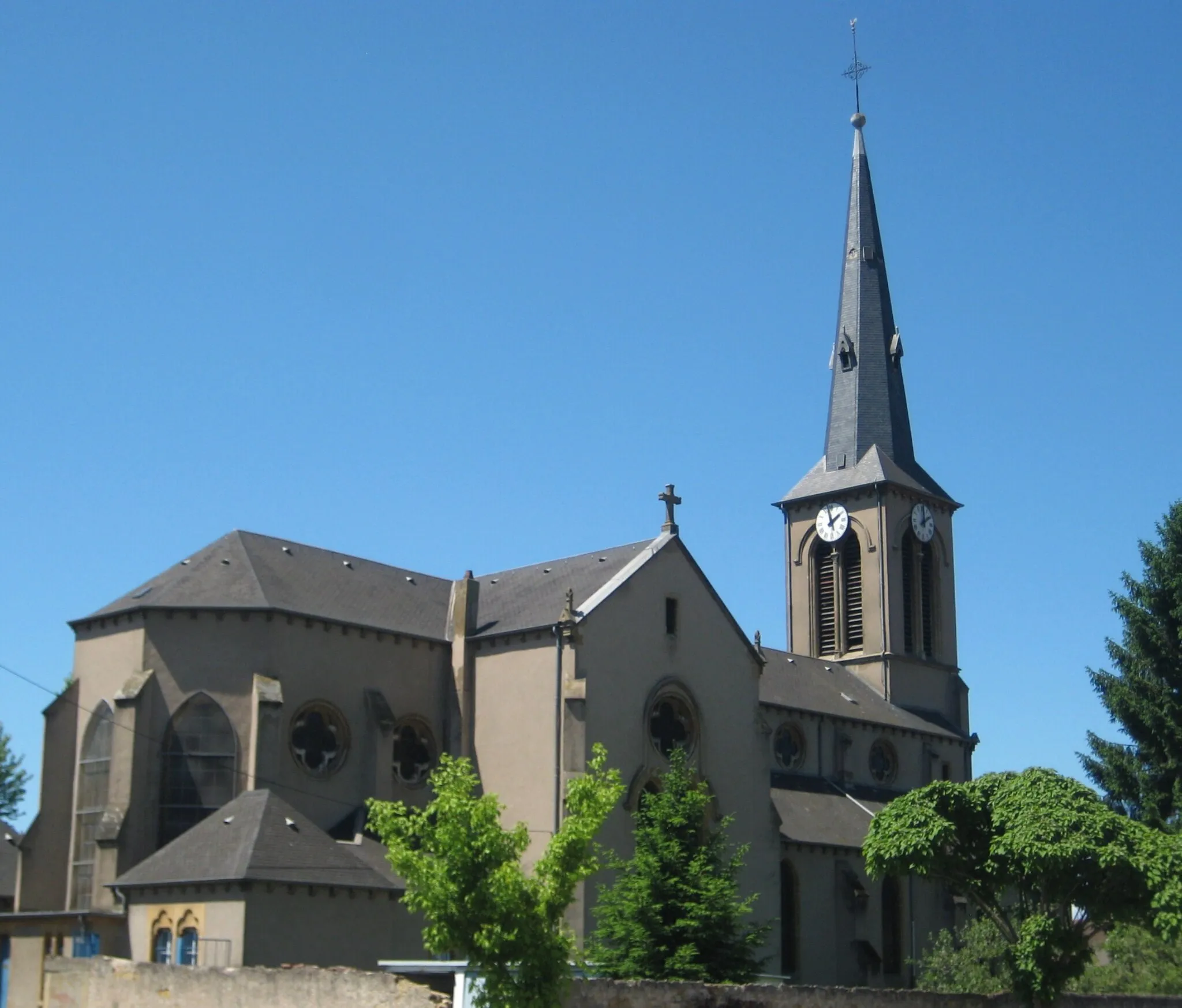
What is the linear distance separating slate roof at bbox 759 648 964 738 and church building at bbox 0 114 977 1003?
1.43 m

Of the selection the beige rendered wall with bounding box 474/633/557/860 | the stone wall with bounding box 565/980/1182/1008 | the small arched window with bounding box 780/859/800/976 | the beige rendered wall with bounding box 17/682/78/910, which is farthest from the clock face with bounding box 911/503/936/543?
the beige rendered wall with bounding box 17/682/78/910

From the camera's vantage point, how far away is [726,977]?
32.9 metres

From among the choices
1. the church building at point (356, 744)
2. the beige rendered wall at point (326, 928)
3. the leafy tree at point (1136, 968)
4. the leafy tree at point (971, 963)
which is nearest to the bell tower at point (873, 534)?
the church building at point (356, 744)

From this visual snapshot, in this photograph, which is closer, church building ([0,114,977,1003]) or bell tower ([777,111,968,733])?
church building ([0,114,977,1003])

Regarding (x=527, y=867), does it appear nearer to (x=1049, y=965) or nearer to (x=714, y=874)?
(x=714, y=874)

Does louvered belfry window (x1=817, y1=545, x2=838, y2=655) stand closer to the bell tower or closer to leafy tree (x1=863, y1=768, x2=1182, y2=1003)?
the bell tower

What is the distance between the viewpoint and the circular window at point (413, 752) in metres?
40.2

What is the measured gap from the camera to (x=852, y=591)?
60500mm

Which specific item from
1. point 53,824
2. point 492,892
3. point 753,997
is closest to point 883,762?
point 53,824

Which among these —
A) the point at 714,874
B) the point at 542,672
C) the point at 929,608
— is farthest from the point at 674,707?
the point at 929,608

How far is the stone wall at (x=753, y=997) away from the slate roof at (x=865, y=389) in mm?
31898

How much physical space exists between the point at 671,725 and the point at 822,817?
10.4m

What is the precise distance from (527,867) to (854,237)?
34.1 m

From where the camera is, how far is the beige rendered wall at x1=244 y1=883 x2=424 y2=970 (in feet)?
104
